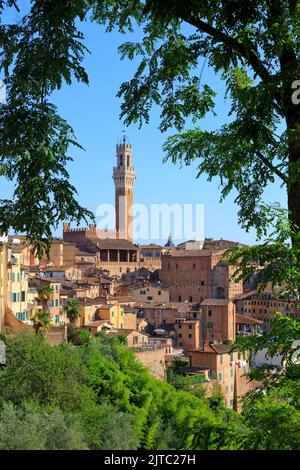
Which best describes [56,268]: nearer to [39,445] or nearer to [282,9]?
[39,445]

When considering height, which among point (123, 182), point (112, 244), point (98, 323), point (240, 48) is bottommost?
point (98, 323)

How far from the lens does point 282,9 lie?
13.8 feet

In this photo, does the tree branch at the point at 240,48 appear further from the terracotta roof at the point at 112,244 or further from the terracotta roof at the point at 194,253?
the terracotta roof at the point at 112,244

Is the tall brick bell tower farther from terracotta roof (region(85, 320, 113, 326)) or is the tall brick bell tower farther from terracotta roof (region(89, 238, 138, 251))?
terracotta roof (region(85, 320, 113, 326))

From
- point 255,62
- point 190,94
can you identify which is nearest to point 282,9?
point 255,62

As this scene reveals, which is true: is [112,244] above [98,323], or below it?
above

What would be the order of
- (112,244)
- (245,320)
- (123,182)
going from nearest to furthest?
(245,320) < (112,244) < (123,182)

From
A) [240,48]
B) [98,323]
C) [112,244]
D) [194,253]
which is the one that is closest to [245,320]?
[98,323]

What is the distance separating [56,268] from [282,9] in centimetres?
5188

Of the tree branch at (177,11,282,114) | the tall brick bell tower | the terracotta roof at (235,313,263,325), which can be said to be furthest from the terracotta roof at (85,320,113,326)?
the tall brick bell tower

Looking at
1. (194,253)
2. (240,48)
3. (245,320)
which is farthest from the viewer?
(194,253)

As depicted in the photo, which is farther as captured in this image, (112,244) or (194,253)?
(112,244)

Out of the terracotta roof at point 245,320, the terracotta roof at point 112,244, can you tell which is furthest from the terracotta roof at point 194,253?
the terracotta roof at point 245,320

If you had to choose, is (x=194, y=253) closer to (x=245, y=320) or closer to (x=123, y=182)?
(x=245, y=320)
